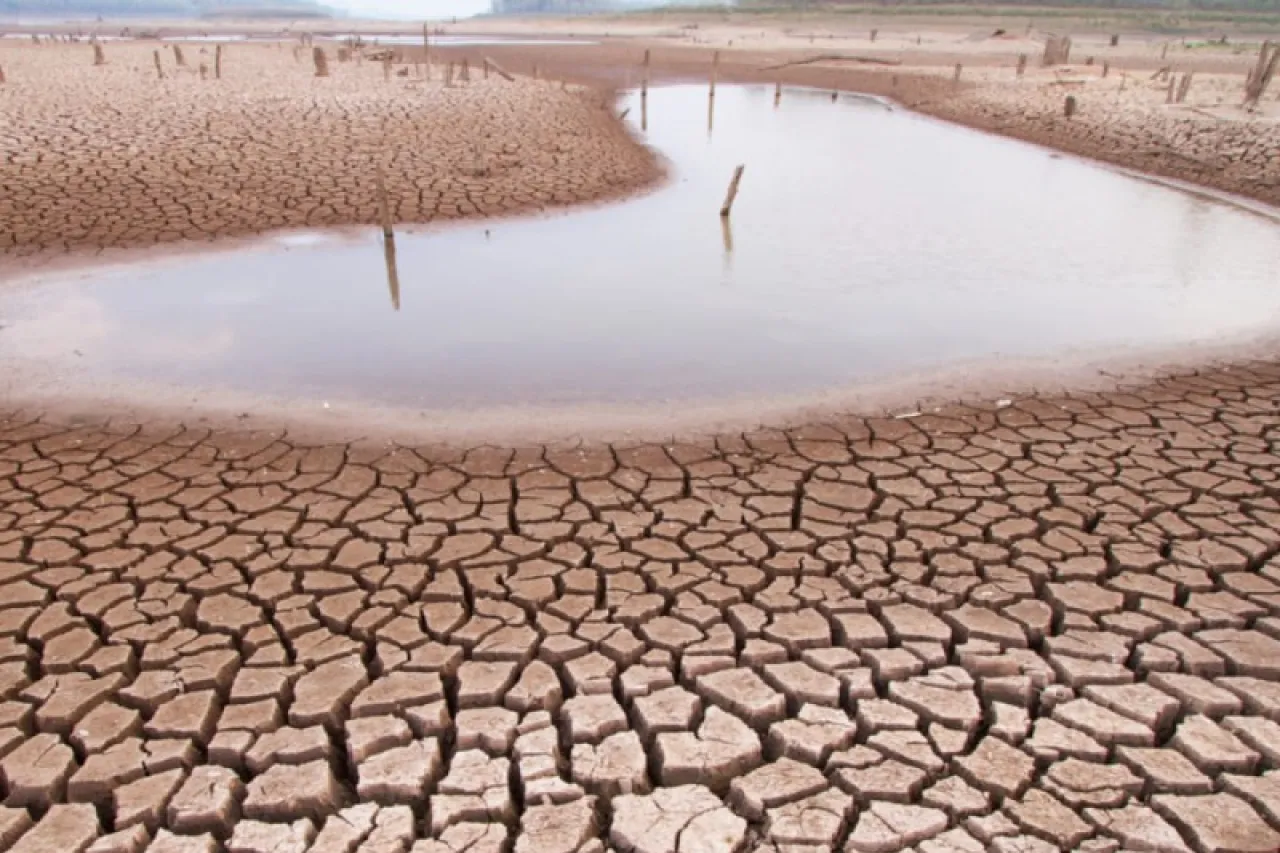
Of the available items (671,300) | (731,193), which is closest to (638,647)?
(671,300)

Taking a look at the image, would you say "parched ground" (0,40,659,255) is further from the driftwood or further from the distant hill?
the distant hill

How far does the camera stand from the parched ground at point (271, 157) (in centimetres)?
973

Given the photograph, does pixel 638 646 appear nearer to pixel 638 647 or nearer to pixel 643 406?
pixel 638 647

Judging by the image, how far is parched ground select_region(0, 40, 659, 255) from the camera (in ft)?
31.9

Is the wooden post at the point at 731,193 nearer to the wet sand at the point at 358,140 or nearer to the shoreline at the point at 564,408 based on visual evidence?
the wet sand at the point at 358,140

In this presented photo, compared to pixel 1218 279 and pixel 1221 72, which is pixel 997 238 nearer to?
pixel 1218 279

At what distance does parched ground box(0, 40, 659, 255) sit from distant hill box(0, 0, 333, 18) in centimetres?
9621

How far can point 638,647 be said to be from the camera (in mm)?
3381

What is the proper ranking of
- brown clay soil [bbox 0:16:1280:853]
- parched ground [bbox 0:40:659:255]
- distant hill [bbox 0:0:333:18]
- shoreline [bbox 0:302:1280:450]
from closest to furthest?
1. brown clay soil [bbox 0:16:1280:853]
2. shoreline [bbox 0:302:1280:450]
3. parched ground [bbox 0:40:659:255]
4. distant hill [bbox 0:0:333:18]

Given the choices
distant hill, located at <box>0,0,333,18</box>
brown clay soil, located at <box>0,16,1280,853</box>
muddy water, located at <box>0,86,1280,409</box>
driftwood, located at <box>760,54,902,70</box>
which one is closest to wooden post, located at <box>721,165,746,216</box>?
muddy water, located at <box>0,86,1280,409</box>

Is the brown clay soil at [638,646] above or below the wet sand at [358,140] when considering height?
below

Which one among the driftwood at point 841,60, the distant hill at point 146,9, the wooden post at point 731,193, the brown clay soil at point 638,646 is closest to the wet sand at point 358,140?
the wooden post at point 731,193

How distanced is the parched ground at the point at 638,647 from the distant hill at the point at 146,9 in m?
110

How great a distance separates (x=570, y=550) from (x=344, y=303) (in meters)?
4.74
